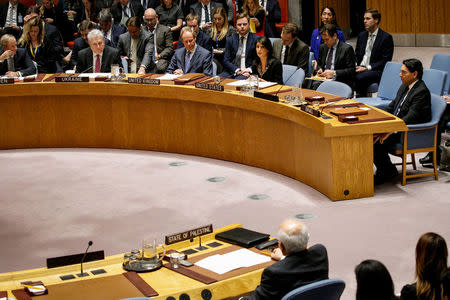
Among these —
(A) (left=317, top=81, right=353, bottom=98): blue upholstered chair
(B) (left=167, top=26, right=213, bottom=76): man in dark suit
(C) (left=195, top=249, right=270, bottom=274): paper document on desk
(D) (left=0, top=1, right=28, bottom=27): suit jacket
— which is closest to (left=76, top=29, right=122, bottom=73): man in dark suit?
(B) (left=167, top=26, right=213, bottom=76): man in dark suit

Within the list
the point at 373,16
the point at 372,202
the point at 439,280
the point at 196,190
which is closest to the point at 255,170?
the point at 196,190

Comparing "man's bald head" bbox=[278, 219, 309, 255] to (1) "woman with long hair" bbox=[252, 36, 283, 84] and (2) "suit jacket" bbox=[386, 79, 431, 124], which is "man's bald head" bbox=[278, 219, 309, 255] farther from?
(1) "woman with long hair" bbox=[252, 36, 283, 84]

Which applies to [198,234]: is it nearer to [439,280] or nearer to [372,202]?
[439,280]

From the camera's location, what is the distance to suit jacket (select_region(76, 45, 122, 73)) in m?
8.91

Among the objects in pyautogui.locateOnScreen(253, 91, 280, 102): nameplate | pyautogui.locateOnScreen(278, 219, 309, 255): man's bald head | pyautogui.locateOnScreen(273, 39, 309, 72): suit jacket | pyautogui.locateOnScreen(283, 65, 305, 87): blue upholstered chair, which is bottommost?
pyautogui.locateOnScreen(278, 219, 309, 255): man's bald head

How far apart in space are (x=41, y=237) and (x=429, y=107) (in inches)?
138

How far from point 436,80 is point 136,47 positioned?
3.95 meters

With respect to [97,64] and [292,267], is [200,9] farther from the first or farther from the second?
[292,267]

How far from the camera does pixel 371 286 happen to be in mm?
2963

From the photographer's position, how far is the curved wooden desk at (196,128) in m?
6.18

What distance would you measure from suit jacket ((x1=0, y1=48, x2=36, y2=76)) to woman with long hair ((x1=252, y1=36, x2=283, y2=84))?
292cm

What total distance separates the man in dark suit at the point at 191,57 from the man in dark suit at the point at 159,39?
0.97 metres

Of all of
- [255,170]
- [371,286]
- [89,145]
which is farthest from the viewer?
[89,145]

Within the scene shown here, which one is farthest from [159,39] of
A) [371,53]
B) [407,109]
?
[407,109]
